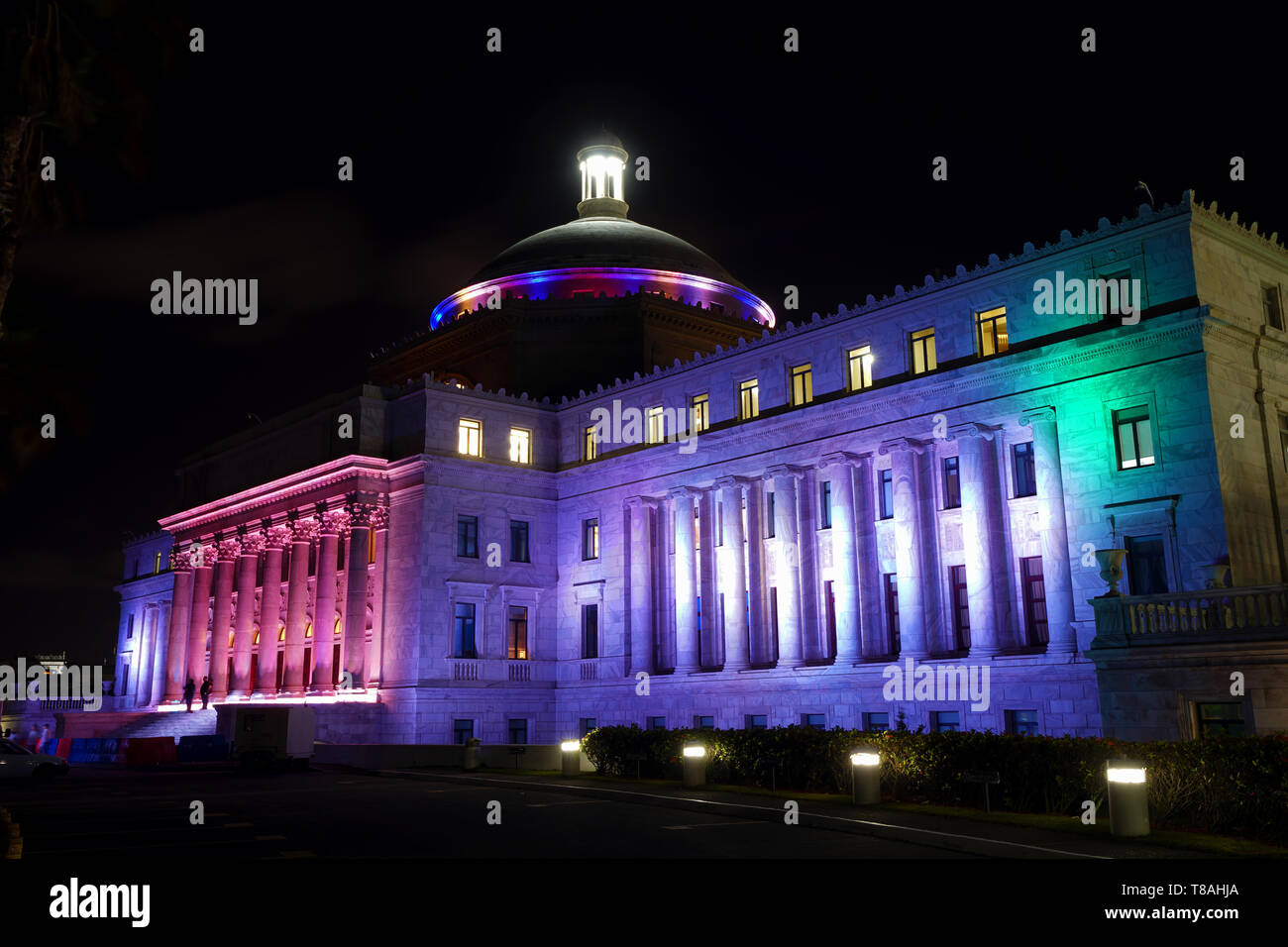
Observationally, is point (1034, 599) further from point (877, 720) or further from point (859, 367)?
point (859, 367)

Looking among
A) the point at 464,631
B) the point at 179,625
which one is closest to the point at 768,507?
the point at 464,631

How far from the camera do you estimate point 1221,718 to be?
2570 centimetres

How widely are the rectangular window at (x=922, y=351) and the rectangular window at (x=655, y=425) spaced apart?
15.0 meters

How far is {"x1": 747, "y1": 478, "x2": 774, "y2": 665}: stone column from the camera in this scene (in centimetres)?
5084

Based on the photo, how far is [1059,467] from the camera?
41.6 m

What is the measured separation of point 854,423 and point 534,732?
2316 centimetres

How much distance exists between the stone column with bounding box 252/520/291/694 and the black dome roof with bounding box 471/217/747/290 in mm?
23389

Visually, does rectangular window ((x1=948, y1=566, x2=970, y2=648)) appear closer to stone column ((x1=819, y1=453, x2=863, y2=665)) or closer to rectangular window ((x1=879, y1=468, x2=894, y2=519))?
rectangular window ((x1=879, y1=468, x2=894, y2=519))

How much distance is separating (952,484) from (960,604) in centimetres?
486

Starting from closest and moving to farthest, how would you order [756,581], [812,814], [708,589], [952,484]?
[812,814] < [952,484] < [756,581] < [708,589]

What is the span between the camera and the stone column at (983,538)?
4203 cm

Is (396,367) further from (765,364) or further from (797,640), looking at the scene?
(797,640)

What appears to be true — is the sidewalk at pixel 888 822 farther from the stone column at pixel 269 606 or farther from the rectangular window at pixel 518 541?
the stone column at pixel 269 606

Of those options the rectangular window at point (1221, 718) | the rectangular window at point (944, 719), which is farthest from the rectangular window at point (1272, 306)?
the rectangular window at point (1221, 718)
